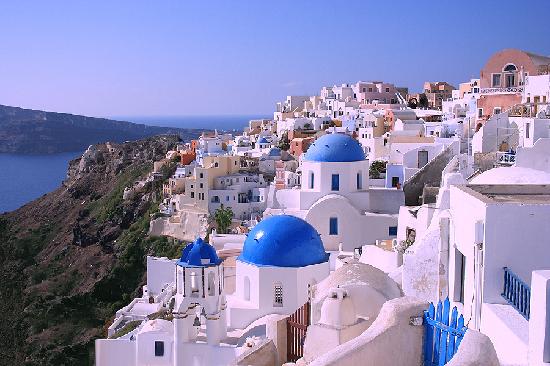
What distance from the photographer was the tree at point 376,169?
27.6m

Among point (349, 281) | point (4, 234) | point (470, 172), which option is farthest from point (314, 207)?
point (4, 234)

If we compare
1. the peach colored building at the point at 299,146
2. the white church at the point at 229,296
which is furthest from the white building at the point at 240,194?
the white church at the point at 229,296

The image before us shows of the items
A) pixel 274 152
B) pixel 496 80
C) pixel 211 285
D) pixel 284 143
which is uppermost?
pixel 496 80

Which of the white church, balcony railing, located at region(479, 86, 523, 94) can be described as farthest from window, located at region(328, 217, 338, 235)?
balcony railing, located at region(479, 86, 523, 94)

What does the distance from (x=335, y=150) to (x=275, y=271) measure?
768 cm

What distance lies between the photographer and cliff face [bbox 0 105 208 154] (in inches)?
6442

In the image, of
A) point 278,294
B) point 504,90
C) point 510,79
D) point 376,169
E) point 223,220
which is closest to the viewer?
point 278,294

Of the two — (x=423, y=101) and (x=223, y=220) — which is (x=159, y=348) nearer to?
(x=223, y=220)

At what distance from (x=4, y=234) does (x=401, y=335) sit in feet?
192

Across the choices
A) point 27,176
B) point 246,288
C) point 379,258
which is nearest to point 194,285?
point 246,288

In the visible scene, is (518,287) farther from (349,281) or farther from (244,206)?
(244,206)

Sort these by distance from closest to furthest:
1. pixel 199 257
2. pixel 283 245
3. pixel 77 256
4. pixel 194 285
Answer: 1. pixel 194 285
2. pixel 199 257
3. pixel 283 245
4. pixel 77 256

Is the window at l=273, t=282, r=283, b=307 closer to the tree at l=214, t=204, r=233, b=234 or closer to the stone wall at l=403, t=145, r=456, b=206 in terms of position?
the stone wall at l=403, t=145, r=456, b=206

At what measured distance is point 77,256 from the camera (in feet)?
166
